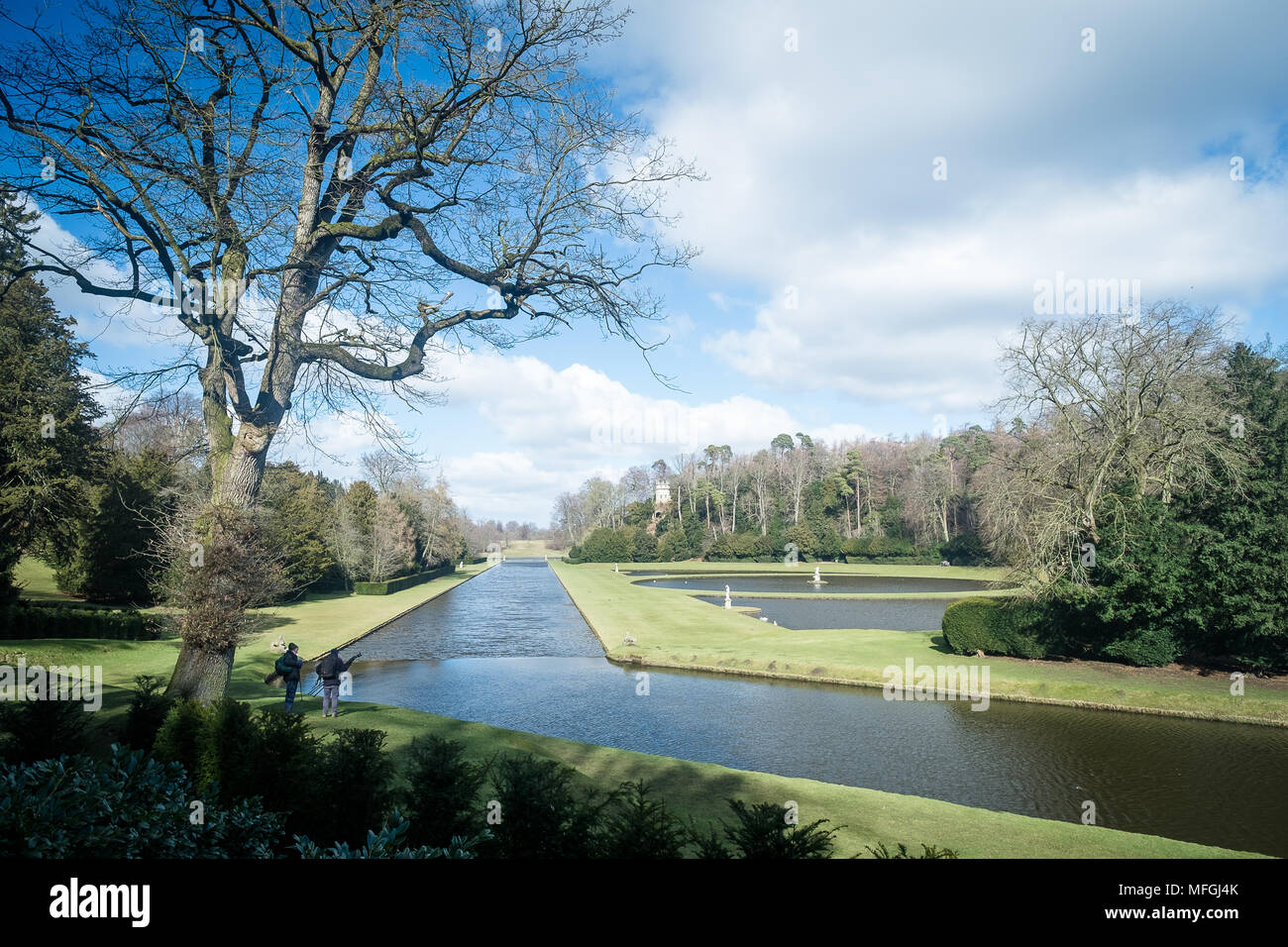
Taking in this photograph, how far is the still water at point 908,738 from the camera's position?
36.0ft

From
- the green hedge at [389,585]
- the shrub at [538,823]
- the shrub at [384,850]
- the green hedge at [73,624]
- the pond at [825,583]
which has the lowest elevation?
the pond at [825,583]

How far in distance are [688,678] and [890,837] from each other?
12.2 meters

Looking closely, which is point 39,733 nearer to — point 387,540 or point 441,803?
point 441,803

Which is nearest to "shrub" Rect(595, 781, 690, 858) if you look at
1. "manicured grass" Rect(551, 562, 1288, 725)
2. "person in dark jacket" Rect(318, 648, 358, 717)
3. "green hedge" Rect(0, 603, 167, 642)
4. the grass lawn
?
the grass lawn

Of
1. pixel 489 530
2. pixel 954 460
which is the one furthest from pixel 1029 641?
pixel 489 530

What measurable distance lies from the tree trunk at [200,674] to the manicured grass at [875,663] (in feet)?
45.0

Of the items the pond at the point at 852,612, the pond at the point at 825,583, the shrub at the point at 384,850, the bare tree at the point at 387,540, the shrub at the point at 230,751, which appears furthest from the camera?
the pond at the point at 825,583

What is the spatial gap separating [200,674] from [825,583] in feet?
164

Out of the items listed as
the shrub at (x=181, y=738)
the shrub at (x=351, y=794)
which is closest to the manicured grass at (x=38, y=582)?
the shrub at (x=181, y=738)

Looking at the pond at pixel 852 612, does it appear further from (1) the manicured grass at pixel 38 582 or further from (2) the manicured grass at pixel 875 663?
(1) the manicured grass at pixel 38 582
